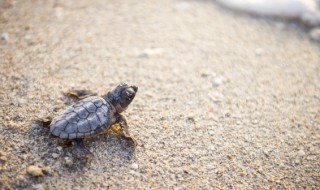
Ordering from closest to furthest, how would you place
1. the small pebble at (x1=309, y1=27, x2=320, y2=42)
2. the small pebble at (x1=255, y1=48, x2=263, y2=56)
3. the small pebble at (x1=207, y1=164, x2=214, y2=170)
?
the small pebble at (x1=207, y1=164, x2=214, y2=170) → the small pebble at (x1=255, y1=48, x2=263, y2=56) → the small pebble at (x1=309, y1=27, x2=320, y2=42)

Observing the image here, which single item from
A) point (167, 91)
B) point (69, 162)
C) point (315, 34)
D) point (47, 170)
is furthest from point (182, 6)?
point (47, 170)

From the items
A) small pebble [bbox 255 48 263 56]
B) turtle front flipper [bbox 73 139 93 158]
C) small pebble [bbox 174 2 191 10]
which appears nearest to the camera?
turtle front flipper [bbox 73 139 93 158]

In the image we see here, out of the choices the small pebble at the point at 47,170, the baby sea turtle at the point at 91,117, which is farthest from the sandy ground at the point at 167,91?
the baby sea turtle at the point at 91,117

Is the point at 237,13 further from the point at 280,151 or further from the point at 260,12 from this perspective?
the point at 280,151

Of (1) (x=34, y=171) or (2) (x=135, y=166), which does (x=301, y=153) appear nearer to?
(2) (x=135, y=166)

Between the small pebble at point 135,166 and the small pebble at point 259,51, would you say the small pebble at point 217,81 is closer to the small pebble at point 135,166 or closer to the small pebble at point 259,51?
the small pebble at point 259,51

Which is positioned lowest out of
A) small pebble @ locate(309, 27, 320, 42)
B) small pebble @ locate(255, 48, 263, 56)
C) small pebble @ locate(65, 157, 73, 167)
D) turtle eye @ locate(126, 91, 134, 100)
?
small pebble @ locate(65, 157, 73, 167)

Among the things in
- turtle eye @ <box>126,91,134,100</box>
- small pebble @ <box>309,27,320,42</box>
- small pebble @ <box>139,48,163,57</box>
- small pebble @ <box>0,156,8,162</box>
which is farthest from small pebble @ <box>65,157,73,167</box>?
small pebble @ <box>309,27,320,42</box>

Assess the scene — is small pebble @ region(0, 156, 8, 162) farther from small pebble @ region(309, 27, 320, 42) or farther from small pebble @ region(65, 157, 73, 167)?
small pebble @ region(309, 27, 320, 42)

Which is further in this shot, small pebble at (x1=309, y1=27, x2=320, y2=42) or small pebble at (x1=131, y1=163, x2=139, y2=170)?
small pebble at (x1=309, y1=27, x2=320, y2=42)
